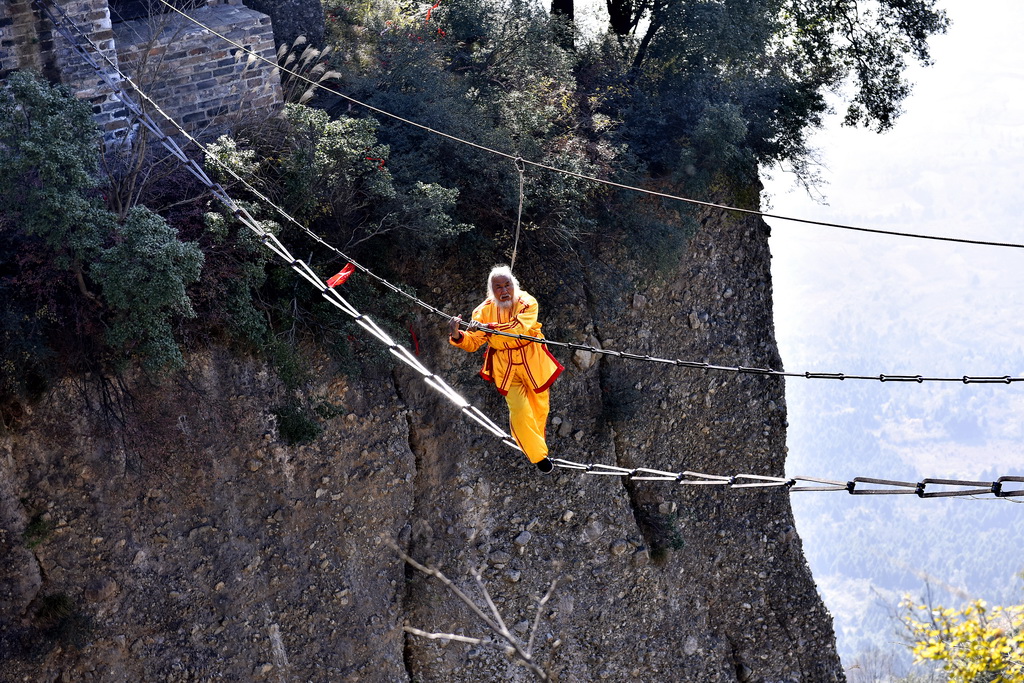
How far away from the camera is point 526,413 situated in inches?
417

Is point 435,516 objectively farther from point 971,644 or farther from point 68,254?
point 971,644

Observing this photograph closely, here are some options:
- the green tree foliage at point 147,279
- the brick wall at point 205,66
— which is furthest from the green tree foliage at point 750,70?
the green tree foliage at point 147,279

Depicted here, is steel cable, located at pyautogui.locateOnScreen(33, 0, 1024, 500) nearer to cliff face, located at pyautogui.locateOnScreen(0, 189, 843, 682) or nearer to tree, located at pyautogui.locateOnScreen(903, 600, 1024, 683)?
tree, located at pyautogui.locateOnScreen(903, 600, 1024, 683)

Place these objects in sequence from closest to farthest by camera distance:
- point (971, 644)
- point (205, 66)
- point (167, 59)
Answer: point (971, 644)
point (167, 59)
point (205, 66)

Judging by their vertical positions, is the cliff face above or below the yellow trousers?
below

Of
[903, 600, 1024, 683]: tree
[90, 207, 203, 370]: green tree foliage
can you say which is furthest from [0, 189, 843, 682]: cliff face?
[903, 600, 1024, 683]: tree

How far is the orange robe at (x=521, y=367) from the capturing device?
1042cm

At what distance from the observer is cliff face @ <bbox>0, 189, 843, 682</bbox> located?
12805 millimetres

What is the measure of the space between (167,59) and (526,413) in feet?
24.9

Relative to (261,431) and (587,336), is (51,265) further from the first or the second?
(587,336)

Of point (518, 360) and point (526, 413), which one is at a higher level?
point (518, 360)

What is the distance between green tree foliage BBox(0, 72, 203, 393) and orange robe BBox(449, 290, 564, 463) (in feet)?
11.8

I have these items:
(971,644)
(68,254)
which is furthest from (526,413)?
(971,644)

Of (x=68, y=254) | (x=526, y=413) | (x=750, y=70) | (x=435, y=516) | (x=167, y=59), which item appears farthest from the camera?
(x=750, y=70)
